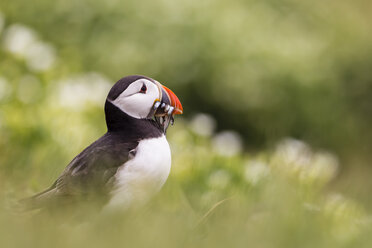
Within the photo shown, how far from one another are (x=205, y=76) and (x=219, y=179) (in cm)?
305

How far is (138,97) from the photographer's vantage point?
101 inches

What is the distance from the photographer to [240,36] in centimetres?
691

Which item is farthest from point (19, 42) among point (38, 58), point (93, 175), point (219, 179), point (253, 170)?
point (93, 175)

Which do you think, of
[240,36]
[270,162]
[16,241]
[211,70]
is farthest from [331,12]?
[16,241]

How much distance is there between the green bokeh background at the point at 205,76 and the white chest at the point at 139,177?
962 mm

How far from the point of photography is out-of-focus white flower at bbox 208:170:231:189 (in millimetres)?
3701

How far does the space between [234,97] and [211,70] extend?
1.34 ft

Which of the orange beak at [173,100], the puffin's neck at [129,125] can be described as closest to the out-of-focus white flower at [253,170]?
the orange beak at [173,100]

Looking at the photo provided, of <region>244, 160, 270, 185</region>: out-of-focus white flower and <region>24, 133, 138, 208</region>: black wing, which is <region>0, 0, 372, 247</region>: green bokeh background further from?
<region>24, 133, 138, 208</region>: black wing

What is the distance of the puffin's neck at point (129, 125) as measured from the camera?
2.58 metres

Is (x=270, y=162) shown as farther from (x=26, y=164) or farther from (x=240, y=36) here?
(x=240, y=36)

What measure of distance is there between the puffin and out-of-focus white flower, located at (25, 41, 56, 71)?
2.15 meters

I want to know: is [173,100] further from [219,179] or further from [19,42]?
[19,42]

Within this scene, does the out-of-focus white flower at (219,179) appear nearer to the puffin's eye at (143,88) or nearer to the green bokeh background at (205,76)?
the green bokeh background at (205,76)
